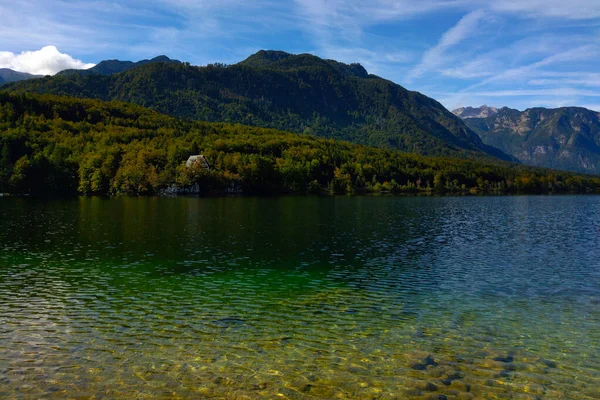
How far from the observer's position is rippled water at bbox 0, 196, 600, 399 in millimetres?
13609

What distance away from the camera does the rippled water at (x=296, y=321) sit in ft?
44.7

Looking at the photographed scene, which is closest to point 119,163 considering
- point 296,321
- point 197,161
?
point 197,161

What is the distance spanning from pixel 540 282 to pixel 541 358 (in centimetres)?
1387

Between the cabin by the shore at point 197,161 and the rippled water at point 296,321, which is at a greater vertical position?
the cabin by the shore at point 197,161

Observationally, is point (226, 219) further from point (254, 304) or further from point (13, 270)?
point (254, 304)

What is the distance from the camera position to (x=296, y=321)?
1964 cm

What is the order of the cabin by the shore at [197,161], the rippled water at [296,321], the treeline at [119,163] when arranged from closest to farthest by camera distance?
1. the rippled water at [296,321]
2. the treeline at [119,163]
3. the cabin by the shore at [197,161]

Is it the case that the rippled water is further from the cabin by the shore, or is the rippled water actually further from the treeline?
the cabin by the shore

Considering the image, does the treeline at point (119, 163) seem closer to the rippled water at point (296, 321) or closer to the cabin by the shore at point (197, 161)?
the cabin by the shore at point (197, 161)

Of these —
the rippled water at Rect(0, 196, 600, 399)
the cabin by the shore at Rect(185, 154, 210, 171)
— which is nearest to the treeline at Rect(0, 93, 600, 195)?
the cabin by the shore at Rect(185, 154, 210, 171)

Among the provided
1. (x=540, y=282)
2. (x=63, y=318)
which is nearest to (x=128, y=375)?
(x=63, y=318)

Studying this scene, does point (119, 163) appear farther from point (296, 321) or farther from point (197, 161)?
point (296, 321)

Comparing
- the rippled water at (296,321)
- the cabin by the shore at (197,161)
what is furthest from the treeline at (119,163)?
the rippled water at (296,321)

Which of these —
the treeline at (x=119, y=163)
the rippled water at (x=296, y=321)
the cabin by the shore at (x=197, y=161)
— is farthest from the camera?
the cabin by the shore at (x=197, y=161)
